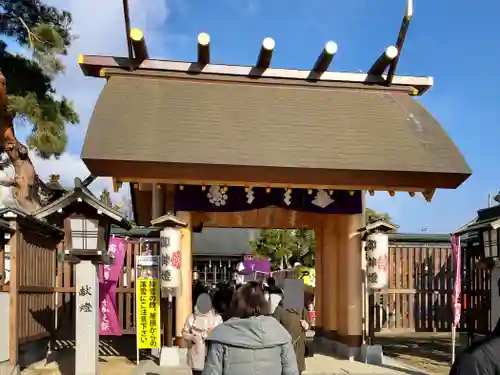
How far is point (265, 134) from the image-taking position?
9500mm

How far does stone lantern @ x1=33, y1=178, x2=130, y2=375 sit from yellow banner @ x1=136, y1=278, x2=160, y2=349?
4.72ft

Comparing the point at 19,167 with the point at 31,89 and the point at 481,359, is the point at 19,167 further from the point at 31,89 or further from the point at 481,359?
the point at 481,359

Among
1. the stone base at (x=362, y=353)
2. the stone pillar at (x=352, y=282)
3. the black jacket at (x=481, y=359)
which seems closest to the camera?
the black jacket at (x=481, y=359)

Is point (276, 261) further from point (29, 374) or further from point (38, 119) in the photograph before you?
point (29, 374)

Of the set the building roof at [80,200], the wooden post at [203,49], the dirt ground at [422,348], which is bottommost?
the dirt ground at [422,348]

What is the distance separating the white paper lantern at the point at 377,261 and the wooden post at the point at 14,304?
5771 mm

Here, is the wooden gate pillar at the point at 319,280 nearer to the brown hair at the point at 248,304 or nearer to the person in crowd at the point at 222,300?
the person in crowd at the point at 222,300

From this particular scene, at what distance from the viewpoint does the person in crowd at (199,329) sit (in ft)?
19.4

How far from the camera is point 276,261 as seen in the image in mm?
25953

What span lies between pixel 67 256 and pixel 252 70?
483 cm

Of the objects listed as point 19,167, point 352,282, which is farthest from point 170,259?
point 19,167

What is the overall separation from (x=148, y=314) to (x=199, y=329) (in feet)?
14.2

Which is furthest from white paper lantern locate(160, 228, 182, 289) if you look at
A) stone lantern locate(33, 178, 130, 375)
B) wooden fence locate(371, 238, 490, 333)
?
wooden fence locate(371, 238, 490, 333)

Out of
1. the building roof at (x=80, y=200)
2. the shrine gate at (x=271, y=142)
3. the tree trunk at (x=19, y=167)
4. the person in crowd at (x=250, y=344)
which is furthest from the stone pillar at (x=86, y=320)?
the person in crowd at (x=250, y=344)
